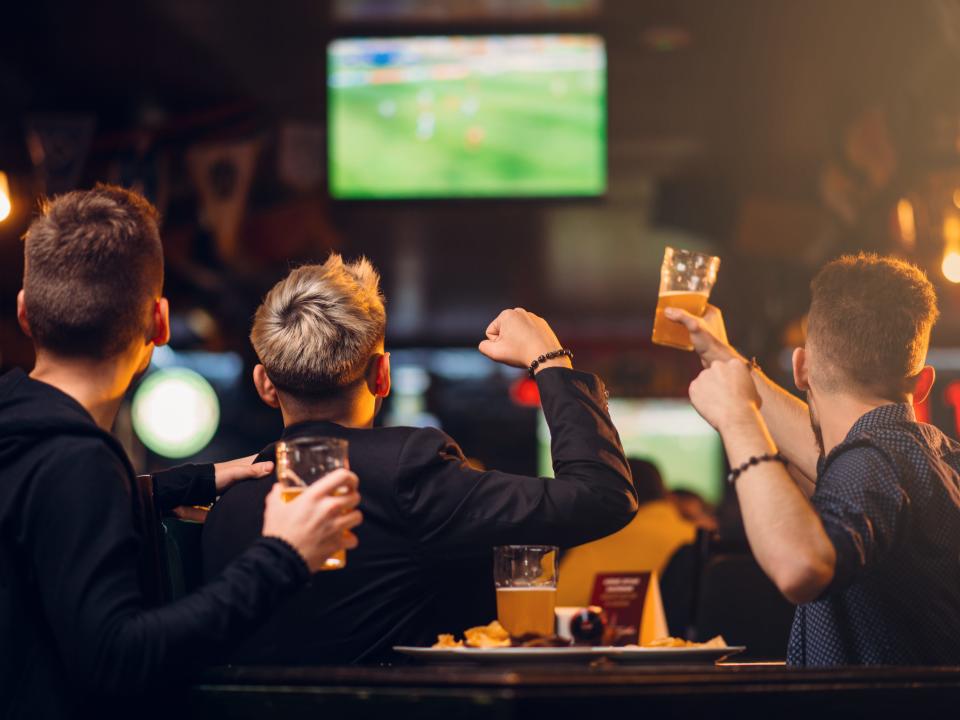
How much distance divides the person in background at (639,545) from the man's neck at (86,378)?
3327 millimetres

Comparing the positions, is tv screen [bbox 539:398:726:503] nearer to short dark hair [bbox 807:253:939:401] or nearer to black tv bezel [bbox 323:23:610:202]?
black tv bezel [bbox 323:23:610:202]

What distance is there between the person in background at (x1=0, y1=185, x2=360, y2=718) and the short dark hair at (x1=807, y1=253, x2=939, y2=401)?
3.18 feet

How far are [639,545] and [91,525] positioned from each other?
150 inches

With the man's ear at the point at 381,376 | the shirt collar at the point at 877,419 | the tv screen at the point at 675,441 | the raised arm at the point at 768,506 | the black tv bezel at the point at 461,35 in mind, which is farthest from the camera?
the tv screen at the point at 675,441

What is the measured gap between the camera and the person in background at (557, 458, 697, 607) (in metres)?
4.99

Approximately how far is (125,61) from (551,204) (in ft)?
7.30

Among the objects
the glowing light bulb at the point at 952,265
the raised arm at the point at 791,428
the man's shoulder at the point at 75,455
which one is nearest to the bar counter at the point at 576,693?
the man's shoulder at the point at 75,455

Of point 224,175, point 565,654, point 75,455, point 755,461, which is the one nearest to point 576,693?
point 565,654

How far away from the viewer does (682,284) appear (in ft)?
7.51

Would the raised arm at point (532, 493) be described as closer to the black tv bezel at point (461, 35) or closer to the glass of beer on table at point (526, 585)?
the glass of beer on table at point (526, 585)

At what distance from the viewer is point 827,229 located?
22.0ft

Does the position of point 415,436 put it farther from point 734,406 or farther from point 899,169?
point 899,169

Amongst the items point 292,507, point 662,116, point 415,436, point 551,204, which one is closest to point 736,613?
point 551,204

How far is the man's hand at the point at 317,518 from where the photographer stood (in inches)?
66.5
